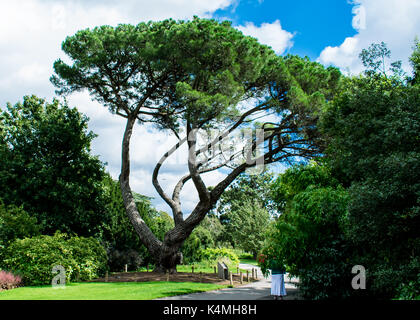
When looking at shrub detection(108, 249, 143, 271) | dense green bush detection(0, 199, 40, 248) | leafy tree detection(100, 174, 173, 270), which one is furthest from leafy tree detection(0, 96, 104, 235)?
shrub detection(108, 249, 143, 271)

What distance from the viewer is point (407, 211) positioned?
818 cm

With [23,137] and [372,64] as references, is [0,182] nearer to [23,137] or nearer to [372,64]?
[23,137]

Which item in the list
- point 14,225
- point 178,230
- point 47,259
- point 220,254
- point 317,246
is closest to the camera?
point 317,246

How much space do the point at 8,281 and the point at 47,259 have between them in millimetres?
1793

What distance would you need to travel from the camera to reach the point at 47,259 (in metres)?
15.3

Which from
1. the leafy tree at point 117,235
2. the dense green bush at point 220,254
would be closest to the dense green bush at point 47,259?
the leafy tree at point 117,235

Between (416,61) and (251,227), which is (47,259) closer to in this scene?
(416,61)

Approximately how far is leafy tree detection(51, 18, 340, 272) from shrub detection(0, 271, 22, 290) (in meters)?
6.82

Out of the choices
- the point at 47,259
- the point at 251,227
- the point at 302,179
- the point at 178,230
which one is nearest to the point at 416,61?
the point at 302,179

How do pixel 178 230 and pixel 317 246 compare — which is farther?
pixel 178 230

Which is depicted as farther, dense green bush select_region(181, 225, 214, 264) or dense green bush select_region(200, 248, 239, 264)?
dense green bush select_region(181, 225, 214, 264)

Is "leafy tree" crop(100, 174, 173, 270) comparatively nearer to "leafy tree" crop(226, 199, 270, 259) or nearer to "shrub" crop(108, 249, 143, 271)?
"shrub" crop(108, 249, 143, 271)

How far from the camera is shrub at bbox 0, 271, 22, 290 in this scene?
13595 millimetres

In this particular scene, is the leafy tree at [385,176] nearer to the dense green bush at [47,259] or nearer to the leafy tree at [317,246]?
the leafy tree at [317,246]
